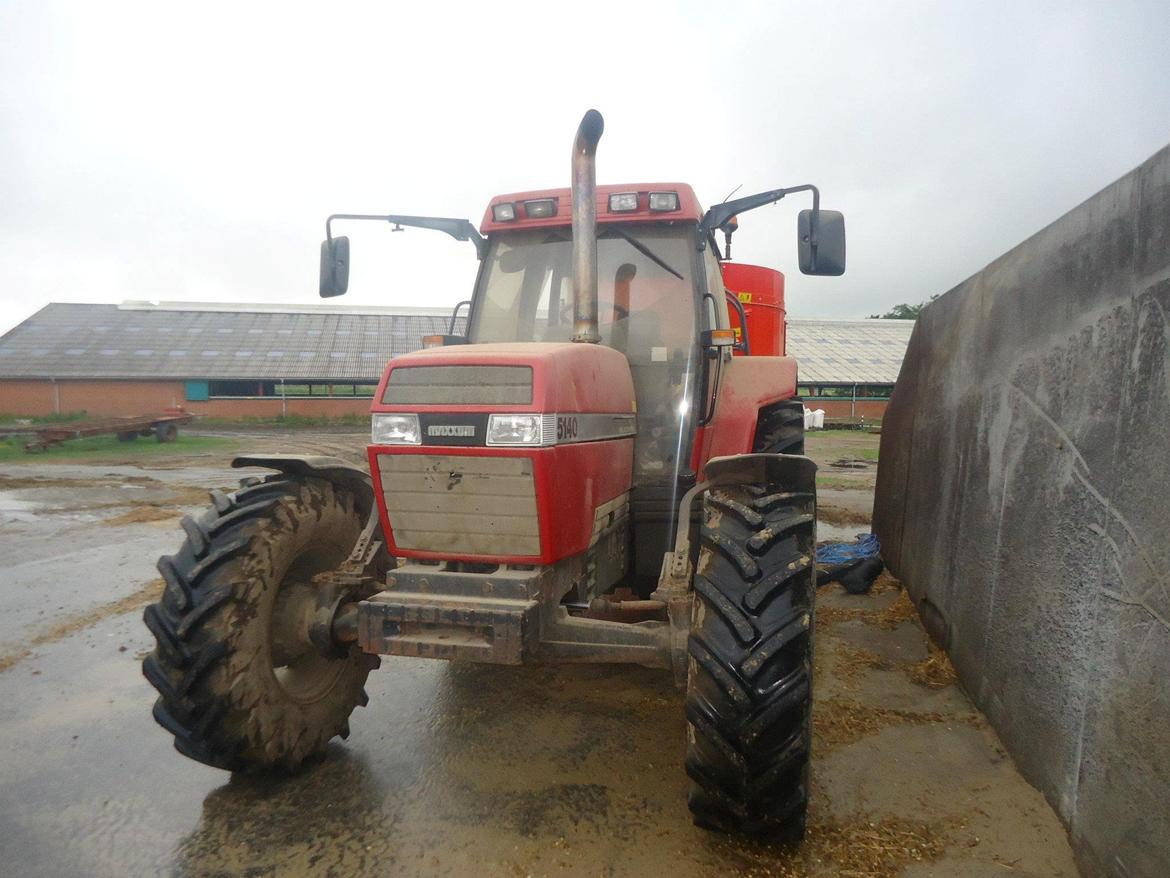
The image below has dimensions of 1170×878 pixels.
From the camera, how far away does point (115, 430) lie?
1683cm

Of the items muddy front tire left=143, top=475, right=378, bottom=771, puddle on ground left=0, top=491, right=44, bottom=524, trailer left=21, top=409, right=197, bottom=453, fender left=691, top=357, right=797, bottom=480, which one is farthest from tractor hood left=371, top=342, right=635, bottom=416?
trailer left=21, top=409, right=197, bottom=453

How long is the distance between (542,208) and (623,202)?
0.41 metres

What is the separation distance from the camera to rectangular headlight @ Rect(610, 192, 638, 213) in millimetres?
3312

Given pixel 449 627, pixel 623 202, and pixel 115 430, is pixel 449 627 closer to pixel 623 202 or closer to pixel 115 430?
pixel 623 202

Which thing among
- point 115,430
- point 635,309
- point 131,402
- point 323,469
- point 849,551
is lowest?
point 849,551

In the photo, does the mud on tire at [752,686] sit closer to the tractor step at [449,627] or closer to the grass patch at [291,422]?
the tractor step at [449,627]

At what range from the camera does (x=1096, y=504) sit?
2.37 metres

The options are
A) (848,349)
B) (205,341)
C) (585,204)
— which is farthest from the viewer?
(848,349)

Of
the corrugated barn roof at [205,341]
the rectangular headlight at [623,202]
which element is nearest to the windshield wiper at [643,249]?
the rectangular headlight at [623,202]

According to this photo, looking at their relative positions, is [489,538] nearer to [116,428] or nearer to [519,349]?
[519,349]

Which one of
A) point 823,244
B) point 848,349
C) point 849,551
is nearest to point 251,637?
point 823,244

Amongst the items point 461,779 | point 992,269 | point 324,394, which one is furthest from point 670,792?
point 324,394

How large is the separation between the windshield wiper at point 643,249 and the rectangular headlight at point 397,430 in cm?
144

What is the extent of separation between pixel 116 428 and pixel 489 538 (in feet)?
58.0
